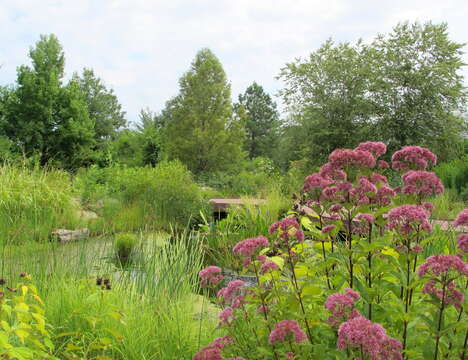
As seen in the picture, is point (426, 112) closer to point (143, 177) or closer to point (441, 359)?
point (143, 177)

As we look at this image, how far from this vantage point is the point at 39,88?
21.9m

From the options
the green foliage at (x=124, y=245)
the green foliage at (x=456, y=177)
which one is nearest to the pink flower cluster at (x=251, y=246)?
the green foliage at (x=124, y=245)

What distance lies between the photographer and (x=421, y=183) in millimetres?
1812

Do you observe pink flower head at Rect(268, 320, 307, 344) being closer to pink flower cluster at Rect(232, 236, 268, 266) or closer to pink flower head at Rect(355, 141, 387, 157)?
pink flower cluster at Rect(232, 236, 268, 266)

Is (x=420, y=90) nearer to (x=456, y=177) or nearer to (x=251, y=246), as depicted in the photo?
(x=456, y=177)

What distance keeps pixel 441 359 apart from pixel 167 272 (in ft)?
7.45

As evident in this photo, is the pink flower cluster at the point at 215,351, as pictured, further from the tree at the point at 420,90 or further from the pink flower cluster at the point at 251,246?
the tree at the point at 420,90

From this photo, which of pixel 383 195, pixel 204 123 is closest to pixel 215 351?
pixel 383 195

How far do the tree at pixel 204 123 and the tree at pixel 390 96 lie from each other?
19.8 ft

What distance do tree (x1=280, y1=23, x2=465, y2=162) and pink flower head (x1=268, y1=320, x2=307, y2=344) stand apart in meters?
14.9

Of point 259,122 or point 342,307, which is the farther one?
point 259,122

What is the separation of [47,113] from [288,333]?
74.4 feet

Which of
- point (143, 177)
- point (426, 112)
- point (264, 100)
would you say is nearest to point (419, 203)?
point (143, 177)

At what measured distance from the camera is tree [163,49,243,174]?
22.7 meters
